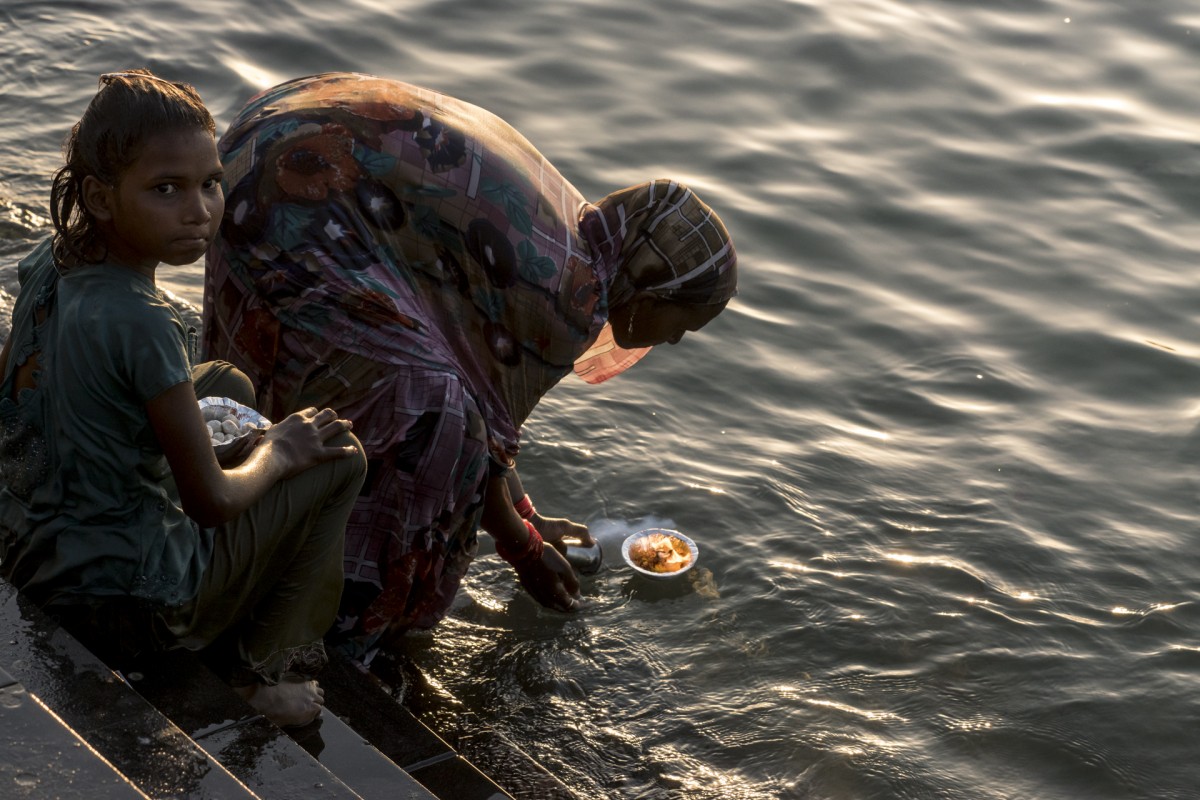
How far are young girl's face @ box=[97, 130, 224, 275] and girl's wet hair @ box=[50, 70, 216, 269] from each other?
0.7 inches

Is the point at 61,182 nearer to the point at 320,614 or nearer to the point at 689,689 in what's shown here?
the point at 320,614

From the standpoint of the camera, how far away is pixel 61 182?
268 cm

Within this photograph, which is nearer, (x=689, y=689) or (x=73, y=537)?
(x=73, y=537)

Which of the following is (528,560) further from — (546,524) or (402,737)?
(402,737)

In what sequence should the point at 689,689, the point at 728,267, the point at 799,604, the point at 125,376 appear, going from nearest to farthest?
the point at 125,376, the point at 728,267, the point at 689,689, the point at 799,604

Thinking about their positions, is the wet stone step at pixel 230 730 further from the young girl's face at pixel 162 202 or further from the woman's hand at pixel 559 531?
the woman's hand at pixel 559 531

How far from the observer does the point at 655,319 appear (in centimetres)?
407

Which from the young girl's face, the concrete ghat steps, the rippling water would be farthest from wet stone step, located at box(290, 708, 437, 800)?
the young girl's face

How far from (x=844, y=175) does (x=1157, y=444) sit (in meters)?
2.74

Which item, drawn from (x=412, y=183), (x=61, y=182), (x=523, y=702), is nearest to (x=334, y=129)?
(x=412, y=183)

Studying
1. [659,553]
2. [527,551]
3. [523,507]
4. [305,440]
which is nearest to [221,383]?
[305,440]

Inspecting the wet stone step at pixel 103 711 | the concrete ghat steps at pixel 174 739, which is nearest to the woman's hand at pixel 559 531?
the concrete ghat steps at pixel 174 739

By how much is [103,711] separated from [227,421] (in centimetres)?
70

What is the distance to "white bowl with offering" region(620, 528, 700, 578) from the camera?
4.98m
